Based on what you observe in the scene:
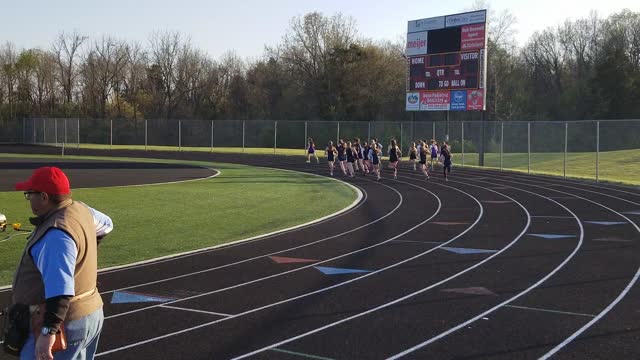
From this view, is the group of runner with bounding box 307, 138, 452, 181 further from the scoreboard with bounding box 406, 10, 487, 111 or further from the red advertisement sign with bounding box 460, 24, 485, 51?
the red advertisement sign with bounding box 460, 24, 485, 51

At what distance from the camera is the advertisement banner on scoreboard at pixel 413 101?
37.0 metres

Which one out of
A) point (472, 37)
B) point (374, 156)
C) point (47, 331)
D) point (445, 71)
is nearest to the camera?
point (47, 331)

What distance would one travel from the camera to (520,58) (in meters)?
84.3

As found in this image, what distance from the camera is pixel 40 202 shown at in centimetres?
392

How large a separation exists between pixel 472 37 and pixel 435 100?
3926mm

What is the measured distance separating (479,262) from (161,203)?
1072 centimetres

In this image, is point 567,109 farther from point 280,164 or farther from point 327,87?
point 280,164

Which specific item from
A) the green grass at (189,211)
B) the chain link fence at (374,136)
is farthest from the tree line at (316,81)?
the green grass at (189,211)

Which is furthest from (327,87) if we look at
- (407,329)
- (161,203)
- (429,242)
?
(407,329)

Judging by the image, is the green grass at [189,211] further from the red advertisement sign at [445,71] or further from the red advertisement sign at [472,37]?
the red advertisement sign at [472,37]

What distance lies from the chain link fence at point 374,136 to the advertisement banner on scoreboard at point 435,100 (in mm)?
3972

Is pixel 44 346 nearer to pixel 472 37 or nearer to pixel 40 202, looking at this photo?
pixel 40 202

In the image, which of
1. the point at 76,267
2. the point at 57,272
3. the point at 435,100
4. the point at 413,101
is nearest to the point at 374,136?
the point at 413,101

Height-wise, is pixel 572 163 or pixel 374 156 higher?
pixel 374 156
